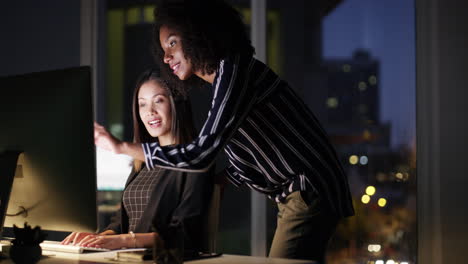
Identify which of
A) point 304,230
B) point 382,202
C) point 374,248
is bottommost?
point 374,248

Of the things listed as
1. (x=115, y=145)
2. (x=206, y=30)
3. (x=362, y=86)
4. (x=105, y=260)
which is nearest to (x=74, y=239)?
(x=105, y=260)

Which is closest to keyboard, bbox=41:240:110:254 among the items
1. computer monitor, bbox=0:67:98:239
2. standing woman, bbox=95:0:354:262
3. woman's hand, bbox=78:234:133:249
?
woman's hand, bbox=78:234:133:249

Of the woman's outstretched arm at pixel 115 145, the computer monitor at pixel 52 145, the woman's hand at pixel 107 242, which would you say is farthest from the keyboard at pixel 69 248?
the woman's outstretched arm at pixel 115 145

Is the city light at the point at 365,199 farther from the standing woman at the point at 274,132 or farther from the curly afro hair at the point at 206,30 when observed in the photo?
the curly afro hair at the point at 206,30

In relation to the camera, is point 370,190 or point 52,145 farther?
point 370,190

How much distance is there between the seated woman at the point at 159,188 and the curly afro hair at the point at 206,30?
19.9 inches

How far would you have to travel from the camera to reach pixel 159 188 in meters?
2.25

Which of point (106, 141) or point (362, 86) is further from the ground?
point (362, 86)

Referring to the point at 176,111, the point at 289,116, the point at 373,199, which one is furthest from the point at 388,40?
the point at 289,116

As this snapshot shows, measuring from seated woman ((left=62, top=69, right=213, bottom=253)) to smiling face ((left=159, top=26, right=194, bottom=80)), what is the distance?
436mm

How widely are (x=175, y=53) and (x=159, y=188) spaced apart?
0.58m

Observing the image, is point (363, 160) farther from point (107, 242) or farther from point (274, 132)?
point (107, 242)

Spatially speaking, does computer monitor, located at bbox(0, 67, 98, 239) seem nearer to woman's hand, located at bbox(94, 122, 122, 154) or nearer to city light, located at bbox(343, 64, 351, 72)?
woman's hand, located at bbox(94, 122, 122, 154)

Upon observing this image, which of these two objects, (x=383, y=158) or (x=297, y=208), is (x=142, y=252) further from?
(x=383, y=158)
